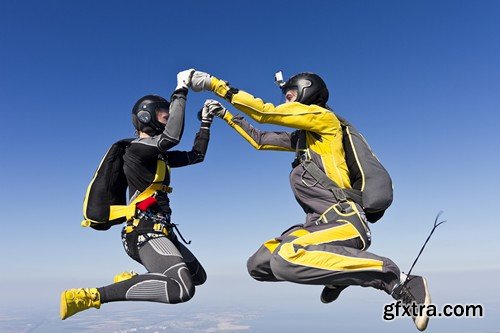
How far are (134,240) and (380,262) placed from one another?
3331 mm

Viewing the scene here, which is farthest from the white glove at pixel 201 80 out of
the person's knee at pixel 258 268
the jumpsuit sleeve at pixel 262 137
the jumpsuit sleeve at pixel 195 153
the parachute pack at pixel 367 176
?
the person's knee at pixel 258 268

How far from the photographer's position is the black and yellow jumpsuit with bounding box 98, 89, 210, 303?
5.36m

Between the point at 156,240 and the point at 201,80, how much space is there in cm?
232

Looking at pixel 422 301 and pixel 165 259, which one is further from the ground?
pixel 165 259

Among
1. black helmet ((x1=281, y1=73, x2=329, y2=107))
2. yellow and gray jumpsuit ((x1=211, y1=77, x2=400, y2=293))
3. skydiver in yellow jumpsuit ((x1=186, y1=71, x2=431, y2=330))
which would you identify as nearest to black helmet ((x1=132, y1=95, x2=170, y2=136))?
skydiver in yellow jumpsuit ((x1=186, y1=71, x2=431, y2=330))

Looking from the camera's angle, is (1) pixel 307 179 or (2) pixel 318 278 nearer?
(2) pixel 318 278

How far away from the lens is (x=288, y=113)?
517 cm

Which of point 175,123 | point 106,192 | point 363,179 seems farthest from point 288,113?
point 106,192

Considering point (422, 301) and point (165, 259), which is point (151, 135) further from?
point (422, 301)

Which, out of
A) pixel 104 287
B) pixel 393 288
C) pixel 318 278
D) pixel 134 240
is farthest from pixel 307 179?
pixel 104 287

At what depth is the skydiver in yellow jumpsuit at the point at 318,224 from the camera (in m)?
4.68

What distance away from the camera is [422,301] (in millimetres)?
4504

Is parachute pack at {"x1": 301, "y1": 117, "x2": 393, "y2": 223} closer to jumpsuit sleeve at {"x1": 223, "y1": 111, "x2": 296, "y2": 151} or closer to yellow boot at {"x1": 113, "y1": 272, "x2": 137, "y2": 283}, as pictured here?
jumpsuit sleeve at {"x1": 223, "y1": 111, "x2": 296, "y2": 151}

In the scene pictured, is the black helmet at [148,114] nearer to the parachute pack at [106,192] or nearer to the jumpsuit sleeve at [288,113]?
the parachute pack at [106,192]
